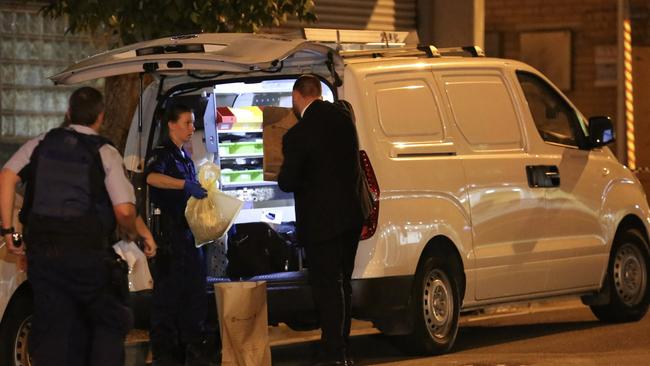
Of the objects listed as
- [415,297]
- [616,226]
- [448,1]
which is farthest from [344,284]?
[448,1]

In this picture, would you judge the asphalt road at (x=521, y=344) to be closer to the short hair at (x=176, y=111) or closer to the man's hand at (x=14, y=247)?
the short hair at (x=176, y=111)

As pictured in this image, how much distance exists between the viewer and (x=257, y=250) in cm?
992

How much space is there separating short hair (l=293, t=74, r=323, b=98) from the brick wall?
12.8m

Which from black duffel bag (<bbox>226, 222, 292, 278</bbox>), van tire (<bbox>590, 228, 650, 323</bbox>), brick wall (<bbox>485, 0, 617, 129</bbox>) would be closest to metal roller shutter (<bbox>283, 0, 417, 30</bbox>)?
brick wall (<bbox>485, 0, 617, 129</bbox>)

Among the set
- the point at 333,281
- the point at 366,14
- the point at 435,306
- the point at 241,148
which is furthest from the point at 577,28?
the point at 333,281

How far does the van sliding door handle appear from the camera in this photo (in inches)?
418

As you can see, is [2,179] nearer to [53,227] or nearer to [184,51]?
[53,227]

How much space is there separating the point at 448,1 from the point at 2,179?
33.3ft

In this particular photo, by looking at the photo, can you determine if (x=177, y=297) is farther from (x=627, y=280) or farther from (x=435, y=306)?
(x=627, y=280)

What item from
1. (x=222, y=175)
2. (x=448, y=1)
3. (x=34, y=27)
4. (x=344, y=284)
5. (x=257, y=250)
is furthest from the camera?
(x=448, y=1)

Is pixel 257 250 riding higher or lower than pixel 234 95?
lower

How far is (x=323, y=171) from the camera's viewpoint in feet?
29.7

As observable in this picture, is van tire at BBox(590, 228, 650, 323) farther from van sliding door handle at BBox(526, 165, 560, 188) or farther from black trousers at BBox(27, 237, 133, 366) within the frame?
black trousers at BBox(27, 237, 133, 366)

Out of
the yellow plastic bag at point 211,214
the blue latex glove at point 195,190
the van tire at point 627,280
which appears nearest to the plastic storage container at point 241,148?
the yellow plastic bag at point 211,214
